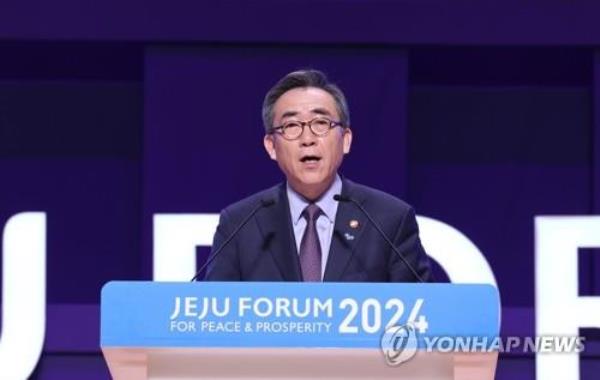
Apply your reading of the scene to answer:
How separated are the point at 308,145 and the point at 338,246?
0.67 feet

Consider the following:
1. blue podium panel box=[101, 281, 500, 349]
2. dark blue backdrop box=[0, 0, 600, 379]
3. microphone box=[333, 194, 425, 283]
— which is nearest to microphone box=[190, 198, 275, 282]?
microphone box=[333, 194, 425, 283]

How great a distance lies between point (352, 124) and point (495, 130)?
0.58 metres

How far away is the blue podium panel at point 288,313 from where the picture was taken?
1725mm

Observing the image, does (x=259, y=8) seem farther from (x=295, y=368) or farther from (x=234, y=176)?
(x=295, y=368)

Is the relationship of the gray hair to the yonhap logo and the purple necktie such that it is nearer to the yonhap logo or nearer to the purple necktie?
the purple necktie

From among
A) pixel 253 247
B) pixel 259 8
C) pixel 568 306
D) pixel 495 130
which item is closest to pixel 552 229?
pixel 568 306

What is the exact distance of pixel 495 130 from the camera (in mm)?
4305

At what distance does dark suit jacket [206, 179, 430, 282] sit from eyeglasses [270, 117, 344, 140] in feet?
0.38

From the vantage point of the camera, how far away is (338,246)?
2.24 metres

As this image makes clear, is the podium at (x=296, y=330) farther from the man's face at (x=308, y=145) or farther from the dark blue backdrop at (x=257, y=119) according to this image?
the dark blue backdrop at (x=257, y=119)

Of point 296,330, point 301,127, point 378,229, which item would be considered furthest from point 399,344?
point 301,127

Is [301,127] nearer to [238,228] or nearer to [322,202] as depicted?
[322,202]

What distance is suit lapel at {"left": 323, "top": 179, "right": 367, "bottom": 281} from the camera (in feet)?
7.28

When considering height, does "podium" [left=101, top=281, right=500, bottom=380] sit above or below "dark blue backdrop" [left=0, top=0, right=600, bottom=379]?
below
